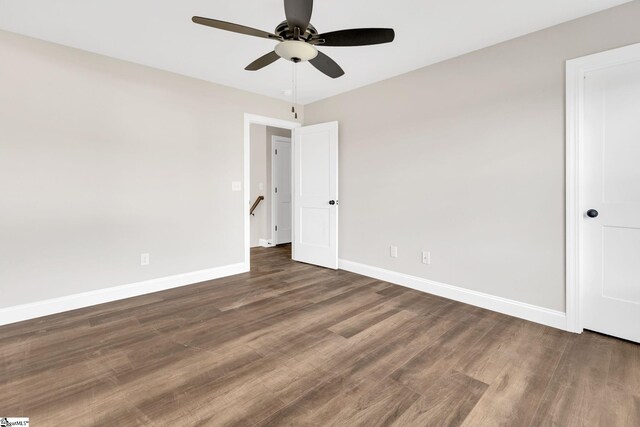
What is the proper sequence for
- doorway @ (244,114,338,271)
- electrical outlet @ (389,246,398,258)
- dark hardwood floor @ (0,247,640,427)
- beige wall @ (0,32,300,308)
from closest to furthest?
dark hardwood floor @ (0,247,640,427) < beige wall @ (0,32,300,308) < electrical outlet @ (389,246,398,258) < doorway @ (244,114,338,271)

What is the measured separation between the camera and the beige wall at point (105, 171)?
2.62m

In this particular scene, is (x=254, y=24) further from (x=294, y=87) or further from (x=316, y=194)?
(x=316, y=194)

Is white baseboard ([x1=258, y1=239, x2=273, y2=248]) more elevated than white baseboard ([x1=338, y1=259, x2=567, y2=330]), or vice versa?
white baseboard ([x1=258, y1=239, x2=273, y2=248])

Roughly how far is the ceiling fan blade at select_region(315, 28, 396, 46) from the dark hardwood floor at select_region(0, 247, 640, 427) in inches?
84.6

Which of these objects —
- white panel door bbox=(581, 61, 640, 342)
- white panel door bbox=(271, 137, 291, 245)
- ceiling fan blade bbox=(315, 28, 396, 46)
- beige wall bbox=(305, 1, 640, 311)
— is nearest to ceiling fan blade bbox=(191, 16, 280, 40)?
ceiling fan blade bbox=(315, 28, 396, 46)

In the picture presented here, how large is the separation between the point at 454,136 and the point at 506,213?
93 centimetres

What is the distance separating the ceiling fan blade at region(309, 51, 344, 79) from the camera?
88.7 inches

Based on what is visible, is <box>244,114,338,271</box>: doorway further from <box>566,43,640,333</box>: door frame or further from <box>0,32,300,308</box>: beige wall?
<box>566,43,640,333</box>: door frame

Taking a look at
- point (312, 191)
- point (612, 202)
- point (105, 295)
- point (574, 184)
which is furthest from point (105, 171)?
point (612, 202)

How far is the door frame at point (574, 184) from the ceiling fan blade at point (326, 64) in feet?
6.12

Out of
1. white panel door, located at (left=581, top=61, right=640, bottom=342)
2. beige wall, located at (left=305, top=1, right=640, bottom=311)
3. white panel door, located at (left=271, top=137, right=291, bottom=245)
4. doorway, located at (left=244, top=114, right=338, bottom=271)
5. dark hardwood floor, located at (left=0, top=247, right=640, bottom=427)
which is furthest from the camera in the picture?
white panel door, located at (left=271, top=137, right=291, bottom=245)

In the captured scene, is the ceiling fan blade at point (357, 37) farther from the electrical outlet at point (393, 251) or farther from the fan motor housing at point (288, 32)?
the electrical outlet at point (393, 251)

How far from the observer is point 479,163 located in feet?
9.60

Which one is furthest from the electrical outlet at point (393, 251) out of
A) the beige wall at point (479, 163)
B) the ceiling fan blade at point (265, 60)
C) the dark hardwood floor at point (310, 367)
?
the ceiling fan blade at point (265, 60)
